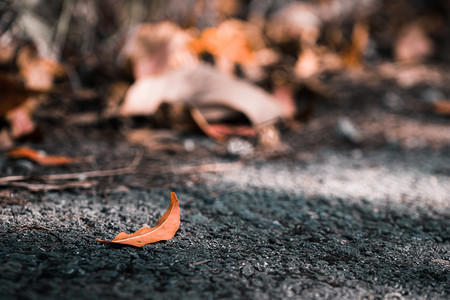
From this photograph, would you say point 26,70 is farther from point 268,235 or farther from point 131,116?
point 268,235

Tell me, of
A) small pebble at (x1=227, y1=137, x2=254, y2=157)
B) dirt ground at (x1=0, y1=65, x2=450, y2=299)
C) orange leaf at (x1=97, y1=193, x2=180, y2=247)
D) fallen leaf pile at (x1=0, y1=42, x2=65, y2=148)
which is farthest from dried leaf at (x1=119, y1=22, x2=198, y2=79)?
orange leaf at (x1=97, y1=193, x2=180, y2=247)

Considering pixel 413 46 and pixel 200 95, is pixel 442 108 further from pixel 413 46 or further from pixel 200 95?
pixel 200 95

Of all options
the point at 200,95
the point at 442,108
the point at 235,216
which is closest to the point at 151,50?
the point at 200,95

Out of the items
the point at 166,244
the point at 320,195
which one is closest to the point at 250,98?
the point at 320,195

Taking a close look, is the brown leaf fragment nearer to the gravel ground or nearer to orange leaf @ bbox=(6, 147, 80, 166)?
the gravel ground

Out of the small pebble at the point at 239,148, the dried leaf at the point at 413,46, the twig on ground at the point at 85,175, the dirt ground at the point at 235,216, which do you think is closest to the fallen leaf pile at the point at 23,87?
the dirt ground at the point at 235,216

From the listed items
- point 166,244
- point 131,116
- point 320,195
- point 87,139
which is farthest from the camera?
point 131,116
